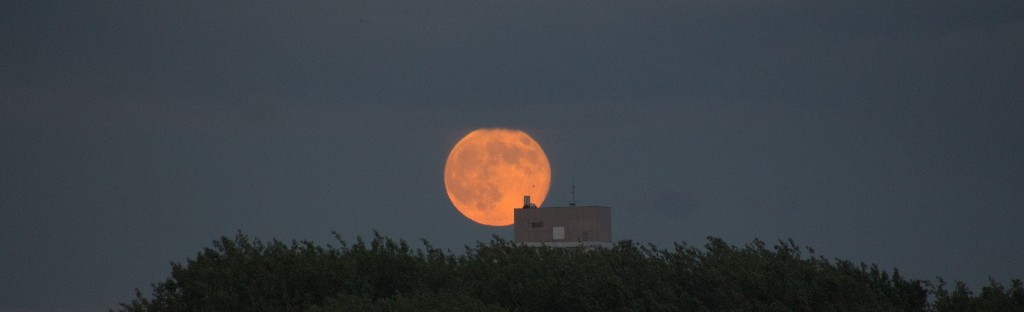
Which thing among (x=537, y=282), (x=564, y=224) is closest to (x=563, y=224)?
(x=564, y=224)

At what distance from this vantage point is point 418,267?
49.2 metres

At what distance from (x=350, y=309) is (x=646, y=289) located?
404 inches

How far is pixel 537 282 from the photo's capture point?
148 feet

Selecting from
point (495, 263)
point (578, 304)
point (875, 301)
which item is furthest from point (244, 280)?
point (875, 301)

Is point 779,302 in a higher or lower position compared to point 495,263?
lower

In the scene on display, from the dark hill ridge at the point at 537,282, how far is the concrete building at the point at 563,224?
71914 millimetres

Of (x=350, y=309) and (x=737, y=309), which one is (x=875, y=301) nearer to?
(x=737, y=309)

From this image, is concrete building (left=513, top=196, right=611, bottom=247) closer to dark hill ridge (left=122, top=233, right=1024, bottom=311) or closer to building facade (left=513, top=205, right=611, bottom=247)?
building facade (left=513, top=205, right=611, bottom=247)

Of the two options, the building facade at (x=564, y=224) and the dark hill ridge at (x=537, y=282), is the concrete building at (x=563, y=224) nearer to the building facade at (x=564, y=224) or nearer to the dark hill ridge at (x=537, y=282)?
the building facade at (x=564, y=224)

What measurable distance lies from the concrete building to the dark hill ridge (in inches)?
2831

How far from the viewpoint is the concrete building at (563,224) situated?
404 ft

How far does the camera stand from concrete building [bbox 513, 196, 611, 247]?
12325 centimetres

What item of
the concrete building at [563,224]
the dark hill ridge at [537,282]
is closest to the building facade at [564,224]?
the concrete building at [563,224]

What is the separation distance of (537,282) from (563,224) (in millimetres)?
79163
